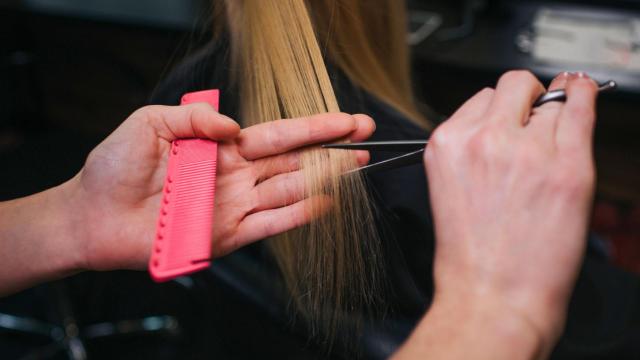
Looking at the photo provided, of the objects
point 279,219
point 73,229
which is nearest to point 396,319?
point 279,219

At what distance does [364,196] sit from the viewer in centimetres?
86

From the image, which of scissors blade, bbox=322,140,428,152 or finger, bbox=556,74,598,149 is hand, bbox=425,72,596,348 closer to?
finger, bbox=556,74,598,149

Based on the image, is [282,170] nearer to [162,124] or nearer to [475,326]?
[162,124]

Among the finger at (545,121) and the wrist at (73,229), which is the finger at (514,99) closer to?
the finger at (545,121)

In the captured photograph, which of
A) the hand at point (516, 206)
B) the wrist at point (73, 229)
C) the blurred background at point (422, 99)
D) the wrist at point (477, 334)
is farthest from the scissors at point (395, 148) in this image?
the blurred background at point (422, 99)

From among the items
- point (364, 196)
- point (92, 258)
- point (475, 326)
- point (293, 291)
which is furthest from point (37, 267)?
point (475, 326)

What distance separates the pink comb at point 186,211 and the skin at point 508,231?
0.81ft

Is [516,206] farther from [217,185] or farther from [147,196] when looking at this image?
[147,196]

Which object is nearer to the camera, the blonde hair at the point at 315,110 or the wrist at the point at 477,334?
the wrist at the point at 477,334

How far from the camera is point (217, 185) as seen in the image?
2.71ft

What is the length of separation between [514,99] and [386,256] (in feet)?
1.33

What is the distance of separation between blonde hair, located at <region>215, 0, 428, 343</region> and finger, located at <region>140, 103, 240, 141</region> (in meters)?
0.11

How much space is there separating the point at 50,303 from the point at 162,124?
132 cm

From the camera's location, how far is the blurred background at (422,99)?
5.39ft
